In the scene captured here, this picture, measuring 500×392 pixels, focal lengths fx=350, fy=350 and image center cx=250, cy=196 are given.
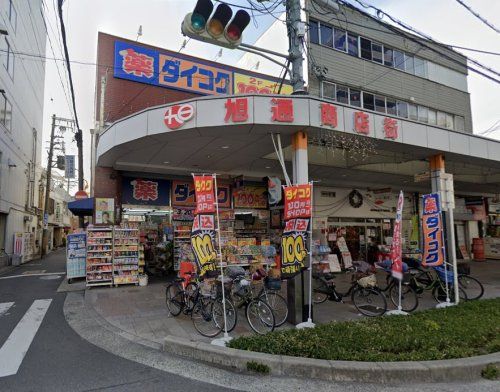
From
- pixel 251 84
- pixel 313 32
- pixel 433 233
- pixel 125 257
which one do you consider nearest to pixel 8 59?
pixel 251 84

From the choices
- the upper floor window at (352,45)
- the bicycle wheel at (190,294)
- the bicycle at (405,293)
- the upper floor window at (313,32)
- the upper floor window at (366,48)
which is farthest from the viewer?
the upper floor window at (366,48)

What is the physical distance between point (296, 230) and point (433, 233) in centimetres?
371

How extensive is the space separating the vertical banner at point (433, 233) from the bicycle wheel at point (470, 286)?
1.47 metres

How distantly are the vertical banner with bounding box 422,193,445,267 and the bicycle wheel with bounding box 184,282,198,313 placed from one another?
17.9 ft

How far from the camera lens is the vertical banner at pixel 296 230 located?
6414mm

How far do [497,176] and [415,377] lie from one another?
44.8 ft

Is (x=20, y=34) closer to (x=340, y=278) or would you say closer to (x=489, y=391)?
(x=340, y=278)

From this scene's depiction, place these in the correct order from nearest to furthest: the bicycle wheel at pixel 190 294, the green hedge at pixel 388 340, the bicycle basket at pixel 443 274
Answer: the green hedge at pixel 388 340, the bicycle wheel at pixel 190 294, the bicycle basket at pixel 443 274

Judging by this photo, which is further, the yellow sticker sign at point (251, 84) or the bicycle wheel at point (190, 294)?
the yellow sticker sign at point (251, 84)

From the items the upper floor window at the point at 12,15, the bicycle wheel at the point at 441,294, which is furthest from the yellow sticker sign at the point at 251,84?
the upper floor window at the point at 12,15

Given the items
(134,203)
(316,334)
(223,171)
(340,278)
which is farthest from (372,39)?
(316,334)

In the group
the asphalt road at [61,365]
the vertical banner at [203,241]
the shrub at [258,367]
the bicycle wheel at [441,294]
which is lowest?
the asphalt road at [61,365]

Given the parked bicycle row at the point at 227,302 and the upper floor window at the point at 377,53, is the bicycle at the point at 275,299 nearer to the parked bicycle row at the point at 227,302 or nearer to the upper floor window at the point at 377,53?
the parked bicycle row at the point at 227,302

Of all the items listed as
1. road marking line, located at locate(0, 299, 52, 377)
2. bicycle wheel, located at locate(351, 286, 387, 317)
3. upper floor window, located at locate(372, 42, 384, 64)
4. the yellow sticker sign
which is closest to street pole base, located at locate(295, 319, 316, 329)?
bicycle wheel, located at locate(351, 286, 387, 317)
